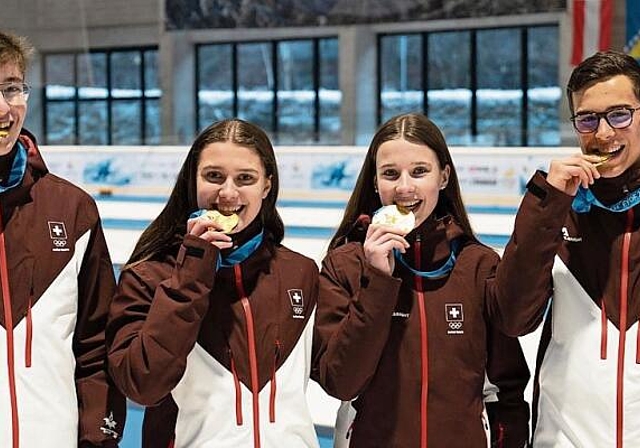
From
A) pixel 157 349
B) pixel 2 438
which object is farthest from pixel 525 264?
pixel 2 438

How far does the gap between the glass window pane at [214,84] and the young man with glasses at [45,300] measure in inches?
781

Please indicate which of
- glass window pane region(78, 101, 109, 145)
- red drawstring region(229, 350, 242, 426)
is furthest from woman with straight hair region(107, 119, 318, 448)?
glass window pane region(78, 101, 109, 145)

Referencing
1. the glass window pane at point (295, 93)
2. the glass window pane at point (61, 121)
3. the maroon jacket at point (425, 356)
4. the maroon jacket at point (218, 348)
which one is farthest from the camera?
the glass window pane at point (61, 121)

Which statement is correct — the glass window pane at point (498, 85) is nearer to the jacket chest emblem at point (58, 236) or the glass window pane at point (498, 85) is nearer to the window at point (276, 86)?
the window at point (276, 86)

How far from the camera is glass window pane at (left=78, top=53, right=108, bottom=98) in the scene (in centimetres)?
2270

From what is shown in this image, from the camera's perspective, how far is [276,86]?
71.5 ft

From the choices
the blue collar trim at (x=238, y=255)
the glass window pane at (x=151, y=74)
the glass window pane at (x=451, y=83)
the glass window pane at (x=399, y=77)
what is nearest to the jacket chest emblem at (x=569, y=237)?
the blue collar trim at (x=238, y=255)

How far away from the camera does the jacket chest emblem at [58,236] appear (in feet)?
6.82

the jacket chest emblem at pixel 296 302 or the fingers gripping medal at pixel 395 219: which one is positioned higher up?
the fingers gripping medal at pixel 395 219

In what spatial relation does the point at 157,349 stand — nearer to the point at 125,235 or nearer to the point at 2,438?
the point at 2,438

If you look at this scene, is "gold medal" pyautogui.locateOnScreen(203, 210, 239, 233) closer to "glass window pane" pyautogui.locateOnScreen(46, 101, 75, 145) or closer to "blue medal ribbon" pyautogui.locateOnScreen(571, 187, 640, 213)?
"blue medal ribbon" pyautogui.locateOnScreen(571, 187, 640, 213)

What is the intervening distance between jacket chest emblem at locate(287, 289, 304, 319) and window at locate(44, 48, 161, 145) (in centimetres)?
2031

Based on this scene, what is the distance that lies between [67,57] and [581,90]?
21.5m

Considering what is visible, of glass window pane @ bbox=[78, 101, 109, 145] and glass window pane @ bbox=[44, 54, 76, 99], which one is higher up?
glass window pane @ bbox=[44, 54, 76, 99]
